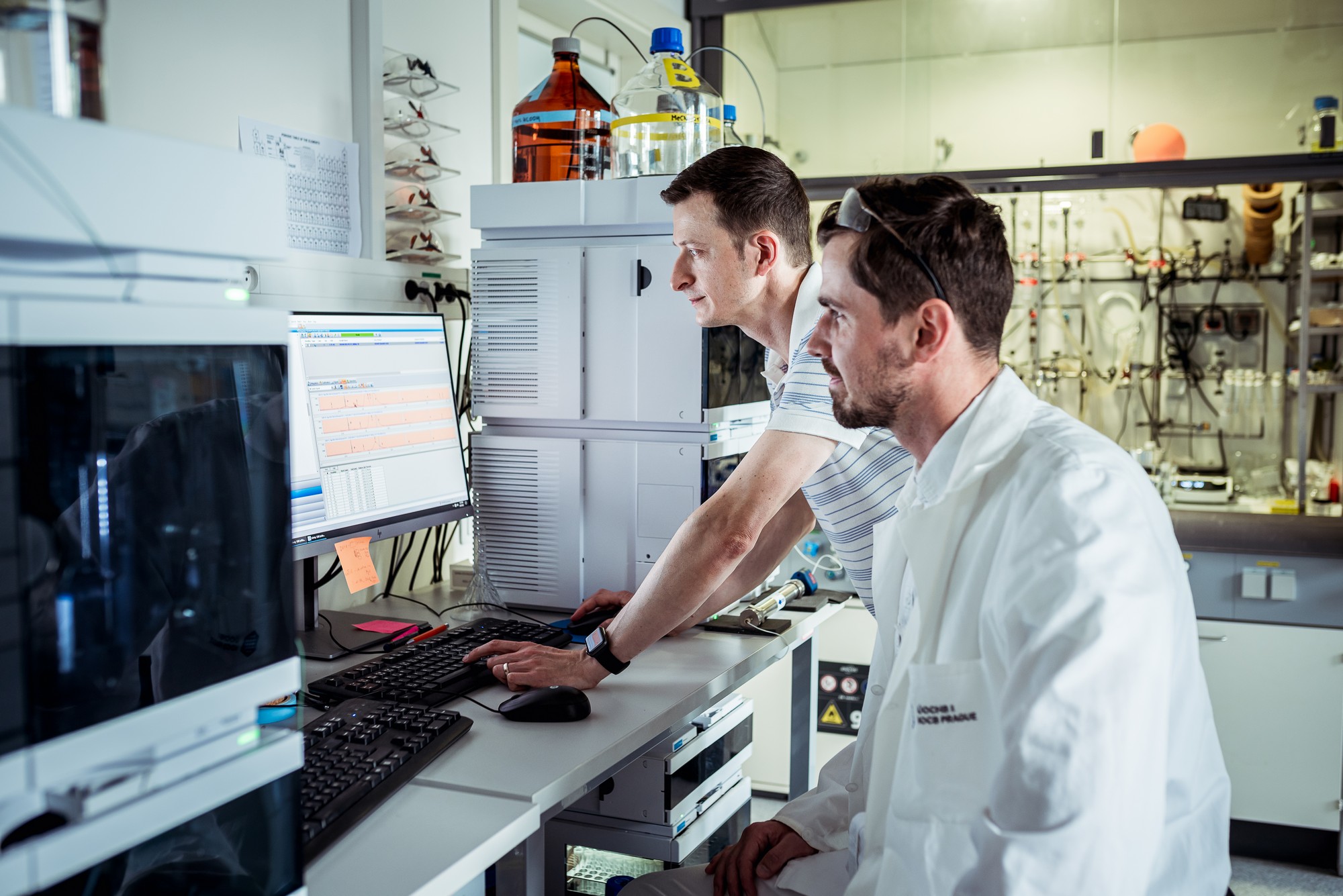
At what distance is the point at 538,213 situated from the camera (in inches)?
77.4

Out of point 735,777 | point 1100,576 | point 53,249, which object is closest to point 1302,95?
point 735,777

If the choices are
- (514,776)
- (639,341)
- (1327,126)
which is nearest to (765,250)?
(639,341)

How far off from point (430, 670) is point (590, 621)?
0.36 meters

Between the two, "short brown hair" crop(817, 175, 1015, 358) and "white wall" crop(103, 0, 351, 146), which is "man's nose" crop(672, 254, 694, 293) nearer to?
"short brown hair" crop(817, 175, 1015, 358)

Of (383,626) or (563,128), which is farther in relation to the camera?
(563,128)

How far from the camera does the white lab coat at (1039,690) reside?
91 cm

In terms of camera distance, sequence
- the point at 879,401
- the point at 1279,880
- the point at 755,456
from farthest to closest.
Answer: the point at 1279,880 < the point at 755,456 < the point at 879,401

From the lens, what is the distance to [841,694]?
3.20m

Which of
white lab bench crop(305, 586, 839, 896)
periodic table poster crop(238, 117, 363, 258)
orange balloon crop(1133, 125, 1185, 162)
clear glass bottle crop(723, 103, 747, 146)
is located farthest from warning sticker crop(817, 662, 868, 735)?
periodic table poster crop(238, 117, 363, 258)

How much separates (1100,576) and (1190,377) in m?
3.46

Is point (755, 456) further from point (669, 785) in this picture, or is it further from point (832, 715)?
point (832, 715)

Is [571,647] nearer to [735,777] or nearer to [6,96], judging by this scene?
[735,777]

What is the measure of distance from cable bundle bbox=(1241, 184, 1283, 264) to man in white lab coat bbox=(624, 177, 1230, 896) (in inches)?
123

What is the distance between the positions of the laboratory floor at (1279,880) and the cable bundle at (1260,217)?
83.1 inches
